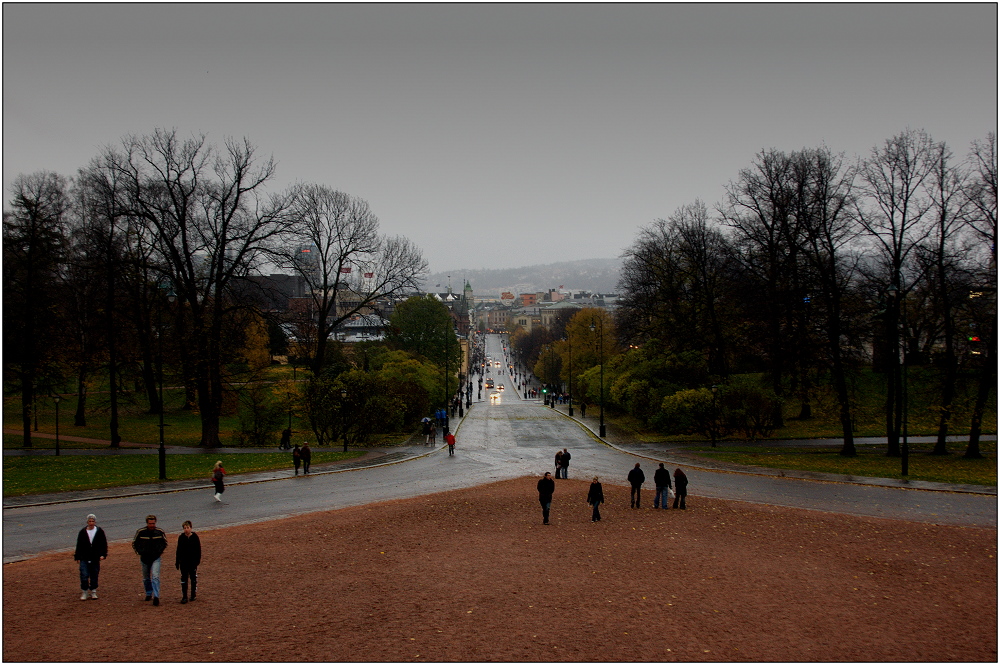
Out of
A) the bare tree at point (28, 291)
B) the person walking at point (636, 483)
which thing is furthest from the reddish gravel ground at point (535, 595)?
the bare tree at point (28, 291)

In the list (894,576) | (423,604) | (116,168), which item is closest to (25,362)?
(116,168)

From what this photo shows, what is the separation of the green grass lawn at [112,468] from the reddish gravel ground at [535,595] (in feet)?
24.6

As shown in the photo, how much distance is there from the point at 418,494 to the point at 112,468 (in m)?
12.7

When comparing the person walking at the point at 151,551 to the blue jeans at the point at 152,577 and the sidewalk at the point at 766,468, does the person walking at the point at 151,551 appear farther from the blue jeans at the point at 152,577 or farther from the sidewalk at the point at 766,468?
the sidewalk at the point at 766,468

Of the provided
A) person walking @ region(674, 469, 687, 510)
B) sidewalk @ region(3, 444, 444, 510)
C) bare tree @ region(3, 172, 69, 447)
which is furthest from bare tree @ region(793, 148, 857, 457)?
bare tree @ region(3, 172, 69, 447)

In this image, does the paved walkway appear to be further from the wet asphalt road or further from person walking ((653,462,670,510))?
person walking ((653,462,670,510))

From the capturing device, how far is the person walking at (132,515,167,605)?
10.3 meters

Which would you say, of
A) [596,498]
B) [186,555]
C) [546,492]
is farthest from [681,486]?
[186,555]

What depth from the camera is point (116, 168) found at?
102 ft

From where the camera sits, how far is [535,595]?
11352 mm

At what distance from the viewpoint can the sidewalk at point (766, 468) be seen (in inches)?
856

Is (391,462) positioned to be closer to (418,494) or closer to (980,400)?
(418,494)

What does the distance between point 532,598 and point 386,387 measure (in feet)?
86.5

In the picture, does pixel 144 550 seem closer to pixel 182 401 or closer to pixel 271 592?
pixel 271 592
